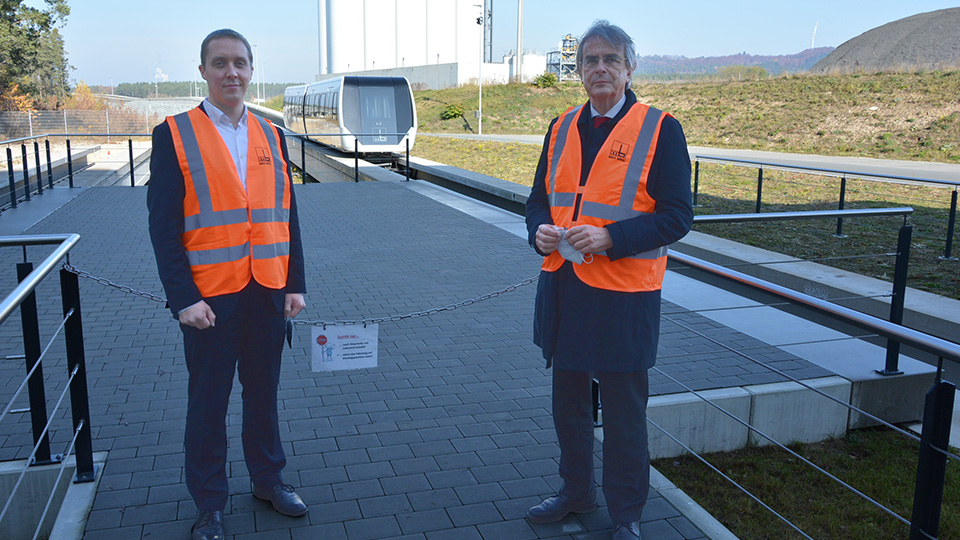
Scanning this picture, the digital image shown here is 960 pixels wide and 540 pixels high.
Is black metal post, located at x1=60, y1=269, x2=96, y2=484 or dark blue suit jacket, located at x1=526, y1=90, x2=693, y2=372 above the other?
dark blue suit jacket, located at x1=526, y1=90, x2=693, y2=372

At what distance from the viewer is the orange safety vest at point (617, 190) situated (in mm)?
2947

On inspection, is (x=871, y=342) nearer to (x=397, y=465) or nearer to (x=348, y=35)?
(x=397, y=465)

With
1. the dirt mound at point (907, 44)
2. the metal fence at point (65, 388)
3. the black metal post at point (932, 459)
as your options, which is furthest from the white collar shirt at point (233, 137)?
the dirt mound at point (907, 44)

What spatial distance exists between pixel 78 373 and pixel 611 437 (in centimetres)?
247

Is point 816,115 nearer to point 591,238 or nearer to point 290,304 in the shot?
point 591,238

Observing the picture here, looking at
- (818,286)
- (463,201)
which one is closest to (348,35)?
(463,201)

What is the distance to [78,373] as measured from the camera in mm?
3686

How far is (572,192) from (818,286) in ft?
18.7

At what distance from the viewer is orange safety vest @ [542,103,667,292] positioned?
2.95 metres

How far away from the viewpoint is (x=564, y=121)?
3.20 metres

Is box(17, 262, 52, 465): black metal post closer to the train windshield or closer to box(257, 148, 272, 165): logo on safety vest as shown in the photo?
box(257, 148, 272, 165): logo on safety vest

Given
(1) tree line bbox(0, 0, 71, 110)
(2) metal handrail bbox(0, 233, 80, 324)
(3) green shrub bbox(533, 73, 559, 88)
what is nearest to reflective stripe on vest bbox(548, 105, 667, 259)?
(2) metal handrail bbox(0, 233, 80, 324)

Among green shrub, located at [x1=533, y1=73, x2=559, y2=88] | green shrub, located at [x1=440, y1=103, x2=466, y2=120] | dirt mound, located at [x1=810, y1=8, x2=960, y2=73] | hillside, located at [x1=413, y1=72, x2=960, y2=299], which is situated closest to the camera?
hillside, located at [x1=413, y1=72, x2=960, y2=299]

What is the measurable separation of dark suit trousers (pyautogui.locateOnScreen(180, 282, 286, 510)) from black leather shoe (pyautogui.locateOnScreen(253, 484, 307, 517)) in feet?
0.84
